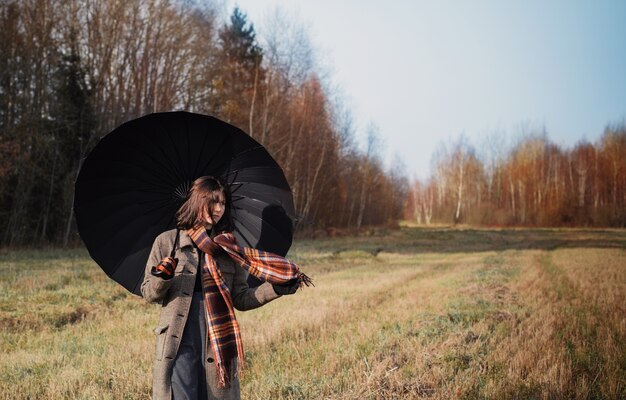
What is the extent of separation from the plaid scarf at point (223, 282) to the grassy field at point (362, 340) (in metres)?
2.00

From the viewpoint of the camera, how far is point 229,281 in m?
3.60

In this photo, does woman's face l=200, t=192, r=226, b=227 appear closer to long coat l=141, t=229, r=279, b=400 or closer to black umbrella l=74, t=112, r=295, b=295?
long coat l=141, t=229, r=279, b=400

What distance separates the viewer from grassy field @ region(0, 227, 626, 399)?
543cm

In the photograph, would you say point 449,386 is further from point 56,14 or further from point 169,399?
point 56,14

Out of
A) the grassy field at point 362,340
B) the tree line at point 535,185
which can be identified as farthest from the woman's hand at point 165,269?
the tree line at point 535,185

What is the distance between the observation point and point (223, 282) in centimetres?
340

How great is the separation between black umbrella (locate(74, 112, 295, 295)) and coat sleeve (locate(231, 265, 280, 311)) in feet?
1.75

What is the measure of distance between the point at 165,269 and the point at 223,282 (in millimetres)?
455

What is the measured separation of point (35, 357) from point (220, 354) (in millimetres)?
4376

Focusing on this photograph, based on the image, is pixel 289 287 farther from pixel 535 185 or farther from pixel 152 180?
pixel 535 185

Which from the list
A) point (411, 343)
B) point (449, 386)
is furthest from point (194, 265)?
point (411, 343)

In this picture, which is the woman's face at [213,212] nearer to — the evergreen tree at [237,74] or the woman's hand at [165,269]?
the woman's hand at [165,269]

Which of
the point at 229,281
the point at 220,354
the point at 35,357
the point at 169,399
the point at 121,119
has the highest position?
the point at 121,119

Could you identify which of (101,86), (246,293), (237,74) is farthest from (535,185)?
(246,293)
